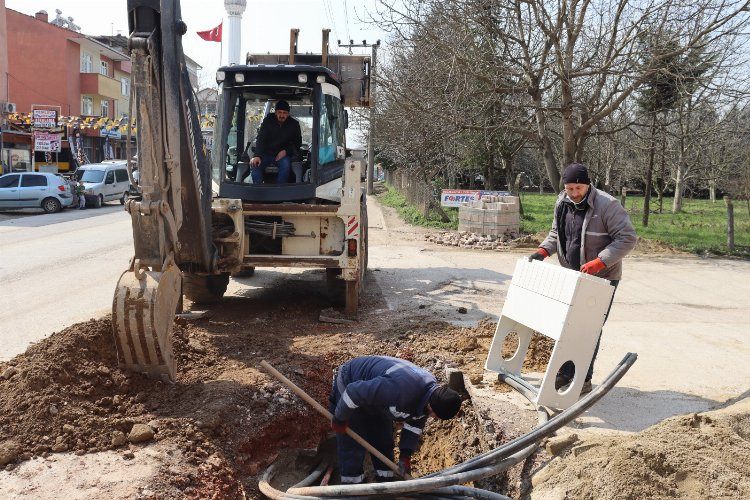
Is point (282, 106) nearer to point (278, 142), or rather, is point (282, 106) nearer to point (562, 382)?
point (278, 142)

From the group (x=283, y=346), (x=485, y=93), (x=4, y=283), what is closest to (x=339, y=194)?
(x=283, y=346)

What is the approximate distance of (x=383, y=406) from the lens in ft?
13.9

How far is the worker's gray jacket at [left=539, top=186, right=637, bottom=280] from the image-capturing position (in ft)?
16.7

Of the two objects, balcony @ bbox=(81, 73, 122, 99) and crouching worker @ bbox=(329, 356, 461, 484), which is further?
balcony @ bbox=(81, 73, 122, 99)

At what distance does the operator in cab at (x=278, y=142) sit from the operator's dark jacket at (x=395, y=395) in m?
4.57

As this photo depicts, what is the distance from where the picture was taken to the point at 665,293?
35.9ft

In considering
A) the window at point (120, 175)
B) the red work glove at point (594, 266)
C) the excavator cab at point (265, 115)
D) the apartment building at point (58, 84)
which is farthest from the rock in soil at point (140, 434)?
the apartment building at point (58, 84)

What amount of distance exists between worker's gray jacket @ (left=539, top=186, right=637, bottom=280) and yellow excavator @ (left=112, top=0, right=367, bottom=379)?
131 inches

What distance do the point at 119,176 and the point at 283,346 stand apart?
80.7 ft

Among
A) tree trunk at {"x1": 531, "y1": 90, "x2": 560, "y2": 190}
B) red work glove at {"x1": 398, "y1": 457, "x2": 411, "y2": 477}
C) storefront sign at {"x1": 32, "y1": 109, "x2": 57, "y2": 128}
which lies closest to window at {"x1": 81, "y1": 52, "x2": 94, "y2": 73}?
storefront sign at {"x1": 32, "y1": 109, "x2": 57, "y2": 128}

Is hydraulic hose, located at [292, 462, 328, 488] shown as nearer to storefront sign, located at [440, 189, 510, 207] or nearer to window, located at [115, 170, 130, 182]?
storefront sign, located at [440, 189, 510, 207]

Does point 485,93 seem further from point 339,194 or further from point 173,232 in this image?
point 173,232

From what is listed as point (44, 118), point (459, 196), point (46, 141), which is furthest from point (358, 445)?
point (46, 141)

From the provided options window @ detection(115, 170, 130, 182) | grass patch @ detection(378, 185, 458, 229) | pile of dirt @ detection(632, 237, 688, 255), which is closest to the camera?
pile of dirt @ detection(632, 237, 688, 255)
